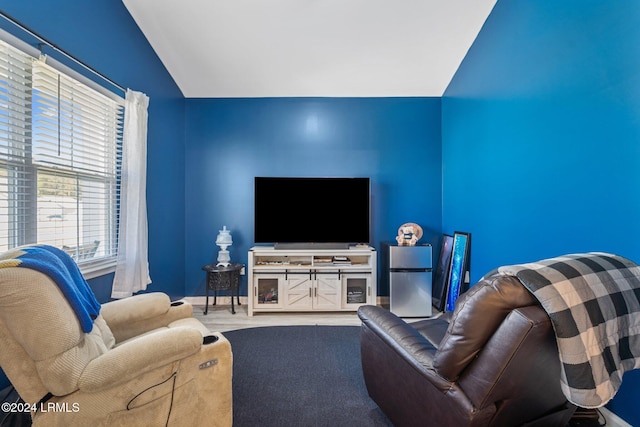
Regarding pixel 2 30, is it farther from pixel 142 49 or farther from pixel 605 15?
pixel 605 15

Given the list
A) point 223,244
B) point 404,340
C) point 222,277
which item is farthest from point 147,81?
point 404,340

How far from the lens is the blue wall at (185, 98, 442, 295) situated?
3684 millimetres

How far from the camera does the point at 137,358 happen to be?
119 cm

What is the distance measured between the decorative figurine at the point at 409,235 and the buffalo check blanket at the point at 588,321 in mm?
2233

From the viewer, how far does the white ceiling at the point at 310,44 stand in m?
2.54

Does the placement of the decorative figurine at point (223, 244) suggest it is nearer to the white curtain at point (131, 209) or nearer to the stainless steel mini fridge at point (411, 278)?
the white curtain at point (131, 209)

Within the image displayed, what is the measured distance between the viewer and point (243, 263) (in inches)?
144

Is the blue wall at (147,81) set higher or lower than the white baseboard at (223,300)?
higher

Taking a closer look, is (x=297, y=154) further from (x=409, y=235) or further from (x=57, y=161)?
(x=57, y=161)

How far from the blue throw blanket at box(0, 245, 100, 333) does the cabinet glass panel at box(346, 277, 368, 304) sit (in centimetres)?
244

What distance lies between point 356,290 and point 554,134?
2349 mm

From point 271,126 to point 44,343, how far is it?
3.11 metres


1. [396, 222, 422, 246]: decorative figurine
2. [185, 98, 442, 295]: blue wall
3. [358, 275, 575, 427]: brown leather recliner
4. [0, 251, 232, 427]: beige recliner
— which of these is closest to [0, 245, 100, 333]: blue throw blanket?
[0, 251, 232, 427]: beige recliner

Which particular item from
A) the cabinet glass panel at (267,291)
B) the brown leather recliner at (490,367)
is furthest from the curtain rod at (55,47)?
the brown leather recliner at (490,367)
